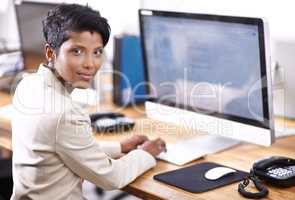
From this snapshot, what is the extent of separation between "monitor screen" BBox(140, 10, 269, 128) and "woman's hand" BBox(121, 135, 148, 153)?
0.24 meters

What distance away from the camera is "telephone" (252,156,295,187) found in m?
1.47

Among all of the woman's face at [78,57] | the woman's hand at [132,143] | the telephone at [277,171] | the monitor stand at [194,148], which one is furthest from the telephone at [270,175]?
the woman's face at [78,57]

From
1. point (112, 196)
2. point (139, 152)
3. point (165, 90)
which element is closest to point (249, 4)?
point (165, 90)

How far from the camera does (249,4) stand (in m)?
2.12

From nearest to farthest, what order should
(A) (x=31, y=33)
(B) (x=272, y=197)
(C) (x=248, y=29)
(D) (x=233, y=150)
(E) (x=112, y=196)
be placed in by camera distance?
(B) (x=272, y=197), (C) (x=248, y=29), (D) (x=233, y=150), (A) (x=31, y=33), (E) (x=112, y=196)

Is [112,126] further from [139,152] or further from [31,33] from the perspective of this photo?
[31,33]

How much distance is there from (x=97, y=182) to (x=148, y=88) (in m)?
0.65

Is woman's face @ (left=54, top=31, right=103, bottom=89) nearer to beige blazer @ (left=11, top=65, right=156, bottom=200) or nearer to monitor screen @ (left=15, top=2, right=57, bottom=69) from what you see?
beige blazer @ (left=11, top=65, right=156, bottom=200)

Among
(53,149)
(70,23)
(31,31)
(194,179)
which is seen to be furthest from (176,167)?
(31,31)

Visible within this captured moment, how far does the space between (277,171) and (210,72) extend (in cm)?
47

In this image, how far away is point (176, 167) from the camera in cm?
168

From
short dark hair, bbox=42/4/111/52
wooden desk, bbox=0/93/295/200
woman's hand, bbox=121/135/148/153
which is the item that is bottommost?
wooden desk, bbox=0/93/295/200

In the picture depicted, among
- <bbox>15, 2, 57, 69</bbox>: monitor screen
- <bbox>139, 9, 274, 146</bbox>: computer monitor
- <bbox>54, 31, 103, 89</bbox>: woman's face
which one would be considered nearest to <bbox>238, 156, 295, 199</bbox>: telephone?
<bbox>139, 9, 274, 146</bbox>: computer monitor

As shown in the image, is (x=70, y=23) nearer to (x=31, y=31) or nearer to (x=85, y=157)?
(x=85, y=157)
